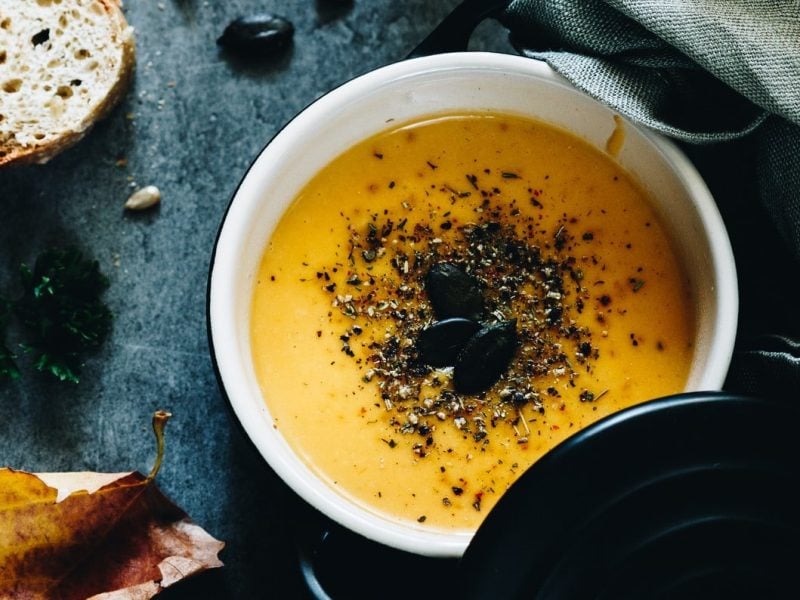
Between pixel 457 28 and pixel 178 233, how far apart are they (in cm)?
47

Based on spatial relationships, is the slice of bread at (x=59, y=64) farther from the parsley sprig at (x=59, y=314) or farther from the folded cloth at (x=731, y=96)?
the folded cloth at (x=731, y=96)

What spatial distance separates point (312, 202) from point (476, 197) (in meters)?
0.20

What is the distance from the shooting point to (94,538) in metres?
1.20

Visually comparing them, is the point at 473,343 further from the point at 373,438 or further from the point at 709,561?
the point at 709,561

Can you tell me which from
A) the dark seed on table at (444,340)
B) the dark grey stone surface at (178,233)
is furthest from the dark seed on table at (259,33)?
the dark seed on table at (444,340)

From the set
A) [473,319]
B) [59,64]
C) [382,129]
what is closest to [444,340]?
[473,319]

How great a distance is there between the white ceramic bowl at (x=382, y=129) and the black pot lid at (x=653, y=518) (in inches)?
4.2

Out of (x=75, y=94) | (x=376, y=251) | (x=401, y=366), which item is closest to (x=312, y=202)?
(x=376, y=251)

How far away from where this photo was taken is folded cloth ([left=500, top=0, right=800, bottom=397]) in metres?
1.08

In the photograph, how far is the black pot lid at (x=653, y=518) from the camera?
3.15 ft

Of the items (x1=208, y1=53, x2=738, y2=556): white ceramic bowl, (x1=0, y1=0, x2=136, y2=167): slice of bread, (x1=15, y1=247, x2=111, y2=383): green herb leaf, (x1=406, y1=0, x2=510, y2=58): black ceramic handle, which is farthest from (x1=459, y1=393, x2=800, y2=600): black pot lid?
(x1=0, y1=0, x2=136, y2=167): slice of bread

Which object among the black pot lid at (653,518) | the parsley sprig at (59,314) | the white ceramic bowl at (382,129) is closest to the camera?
the black pot lid at (653,518)

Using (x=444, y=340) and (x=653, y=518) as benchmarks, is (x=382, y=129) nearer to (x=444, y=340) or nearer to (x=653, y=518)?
(x=444, y=340)

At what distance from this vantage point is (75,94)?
4.23ft
